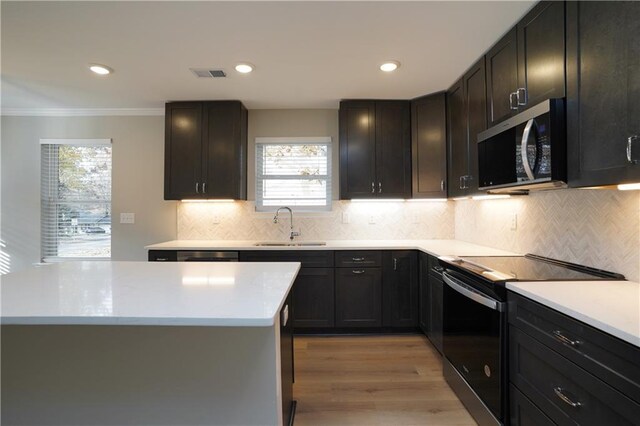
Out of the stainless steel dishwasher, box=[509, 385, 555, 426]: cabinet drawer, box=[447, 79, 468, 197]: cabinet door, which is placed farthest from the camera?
the stainless steel dishwasher

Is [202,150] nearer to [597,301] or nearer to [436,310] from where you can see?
[436,310]

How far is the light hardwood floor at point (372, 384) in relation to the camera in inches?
73.0

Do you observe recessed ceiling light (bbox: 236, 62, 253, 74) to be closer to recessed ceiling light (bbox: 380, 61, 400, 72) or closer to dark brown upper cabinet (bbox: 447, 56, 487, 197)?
recessed ceiling light (bbox: 380, 61, 400, 72)

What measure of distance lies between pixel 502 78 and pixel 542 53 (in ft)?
1.30

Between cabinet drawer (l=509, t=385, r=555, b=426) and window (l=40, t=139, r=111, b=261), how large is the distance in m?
4.05

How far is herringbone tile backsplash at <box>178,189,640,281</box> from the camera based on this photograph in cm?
160

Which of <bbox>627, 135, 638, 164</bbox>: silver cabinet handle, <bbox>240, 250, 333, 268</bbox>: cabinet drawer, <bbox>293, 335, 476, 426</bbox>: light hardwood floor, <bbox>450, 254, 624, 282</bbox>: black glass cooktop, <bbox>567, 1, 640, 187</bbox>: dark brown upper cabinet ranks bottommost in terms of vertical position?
<bbox>293, 335, 476, 426</bbox>: light hardwood floor

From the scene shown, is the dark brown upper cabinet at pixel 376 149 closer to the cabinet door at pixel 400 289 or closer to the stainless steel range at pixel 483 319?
the cabinet door at pixel 400 289

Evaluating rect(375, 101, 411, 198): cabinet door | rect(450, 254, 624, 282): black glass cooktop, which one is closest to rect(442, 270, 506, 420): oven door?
rect(450, 254, 624, 282): black glass cooktop

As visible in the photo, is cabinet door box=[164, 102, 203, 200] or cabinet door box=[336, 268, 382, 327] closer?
cabinet door box=[336, 268, 382, 327]

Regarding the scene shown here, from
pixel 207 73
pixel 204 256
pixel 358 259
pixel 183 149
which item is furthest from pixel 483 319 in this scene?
pixel 183 149

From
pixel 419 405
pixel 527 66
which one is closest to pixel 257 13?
pixel 527 66

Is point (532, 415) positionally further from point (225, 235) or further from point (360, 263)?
point (225, 235)

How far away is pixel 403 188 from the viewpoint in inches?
128
